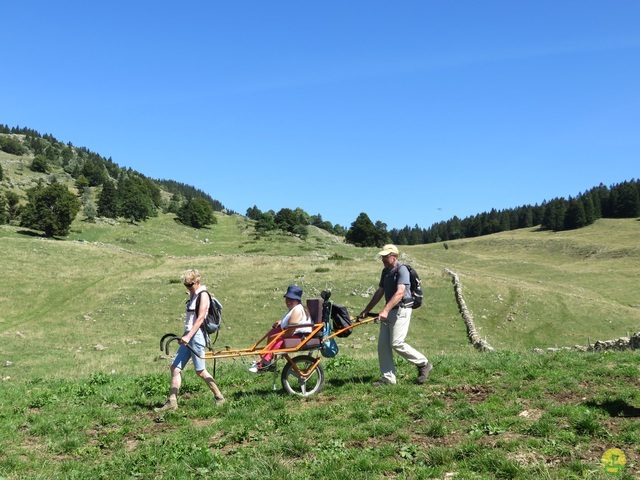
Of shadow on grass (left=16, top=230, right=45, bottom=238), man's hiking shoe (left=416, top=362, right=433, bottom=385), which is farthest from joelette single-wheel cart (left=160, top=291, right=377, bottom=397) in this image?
shadow on grass (left=16, top=230, right=45, bottom=238)

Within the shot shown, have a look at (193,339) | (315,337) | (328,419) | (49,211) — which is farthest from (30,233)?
(328,419)

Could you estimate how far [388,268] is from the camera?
11.4 meters

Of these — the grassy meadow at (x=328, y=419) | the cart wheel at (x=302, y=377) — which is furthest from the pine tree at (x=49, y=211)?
the cart wheel at (x=302, y=377)

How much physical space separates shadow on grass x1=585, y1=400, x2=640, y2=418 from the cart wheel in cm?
540

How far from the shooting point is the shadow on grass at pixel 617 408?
859 centimetres

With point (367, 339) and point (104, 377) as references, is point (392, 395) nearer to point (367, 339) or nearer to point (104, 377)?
point (104, 377)

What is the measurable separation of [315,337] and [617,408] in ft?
19.3

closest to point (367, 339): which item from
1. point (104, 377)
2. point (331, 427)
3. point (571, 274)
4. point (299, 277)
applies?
point (299, 277)

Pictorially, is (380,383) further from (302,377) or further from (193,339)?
(193,339)

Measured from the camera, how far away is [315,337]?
36.3ft

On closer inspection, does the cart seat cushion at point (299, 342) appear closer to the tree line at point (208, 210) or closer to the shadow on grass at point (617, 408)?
the shadow on grass at point (617, 408)

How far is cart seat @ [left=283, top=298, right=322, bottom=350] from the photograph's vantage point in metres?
11.0

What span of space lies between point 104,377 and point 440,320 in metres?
27.3

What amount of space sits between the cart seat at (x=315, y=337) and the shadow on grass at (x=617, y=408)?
17.7ft
